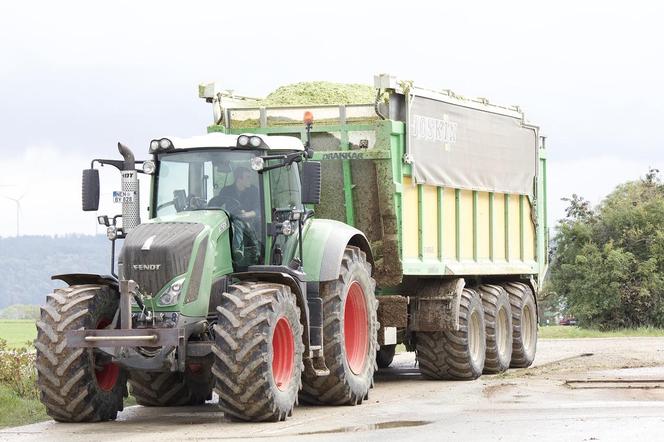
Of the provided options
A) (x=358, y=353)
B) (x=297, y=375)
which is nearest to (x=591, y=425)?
(x=297, y=375)

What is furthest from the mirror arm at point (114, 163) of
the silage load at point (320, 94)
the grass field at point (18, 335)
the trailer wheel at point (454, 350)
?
the grass field at point (18, 335)

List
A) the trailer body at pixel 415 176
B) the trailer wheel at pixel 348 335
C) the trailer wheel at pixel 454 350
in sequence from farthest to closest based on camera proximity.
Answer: the trailer wheel at pixel 454 350 → the trailer body at pixel 415 176 → the trailer wheel at pixel 348 335

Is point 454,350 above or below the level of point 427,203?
below

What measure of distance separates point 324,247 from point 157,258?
251cm

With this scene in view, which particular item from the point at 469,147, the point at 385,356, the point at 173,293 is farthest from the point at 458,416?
the point at 385,356

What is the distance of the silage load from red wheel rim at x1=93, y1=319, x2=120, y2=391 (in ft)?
17.9

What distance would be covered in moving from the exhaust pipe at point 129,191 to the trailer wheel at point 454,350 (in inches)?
234

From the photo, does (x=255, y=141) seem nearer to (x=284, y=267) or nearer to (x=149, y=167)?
(x=149, y=167)

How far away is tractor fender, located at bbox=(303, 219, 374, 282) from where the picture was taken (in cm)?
1612

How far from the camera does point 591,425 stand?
1320cm

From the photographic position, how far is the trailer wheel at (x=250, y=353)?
1395 cm

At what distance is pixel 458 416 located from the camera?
1470 cm

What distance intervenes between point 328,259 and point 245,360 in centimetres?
259

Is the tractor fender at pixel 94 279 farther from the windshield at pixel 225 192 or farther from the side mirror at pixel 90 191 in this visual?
the windshield at pixel 225 192
